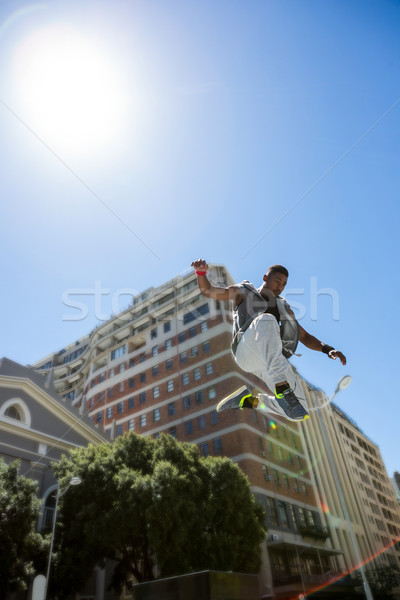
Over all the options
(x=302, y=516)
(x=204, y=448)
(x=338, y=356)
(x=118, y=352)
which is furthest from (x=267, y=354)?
(x=118, y=352)

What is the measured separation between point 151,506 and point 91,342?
140ft

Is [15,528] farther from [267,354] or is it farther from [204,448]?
[204,448]

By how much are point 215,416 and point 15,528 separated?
23.8m

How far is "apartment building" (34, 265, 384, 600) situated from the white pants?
28.7m

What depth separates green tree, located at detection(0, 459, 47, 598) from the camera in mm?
16580

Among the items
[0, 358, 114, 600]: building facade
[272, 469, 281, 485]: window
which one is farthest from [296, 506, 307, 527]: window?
[0, 358, 114, 600]: building facade

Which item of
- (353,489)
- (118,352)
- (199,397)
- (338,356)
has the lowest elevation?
(338,356)

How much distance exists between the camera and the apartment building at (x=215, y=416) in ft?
116

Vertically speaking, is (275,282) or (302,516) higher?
(302,516)

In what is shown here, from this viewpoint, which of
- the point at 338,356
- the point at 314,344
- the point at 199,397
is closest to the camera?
the point at 338,356

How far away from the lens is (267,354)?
385 centimetres

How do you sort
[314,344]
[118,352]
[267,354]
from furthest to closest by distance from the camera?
[118,352] → [314,344] → [267,354]

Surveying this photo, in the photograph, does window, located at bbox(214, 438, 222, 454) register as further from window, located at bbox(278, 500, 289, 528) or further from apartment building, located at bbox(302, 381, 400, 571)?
apartment building, located at bbox(302, 381, 400, 571)

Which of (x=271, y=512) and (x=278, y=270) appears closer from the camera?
(x=278, y=270)
